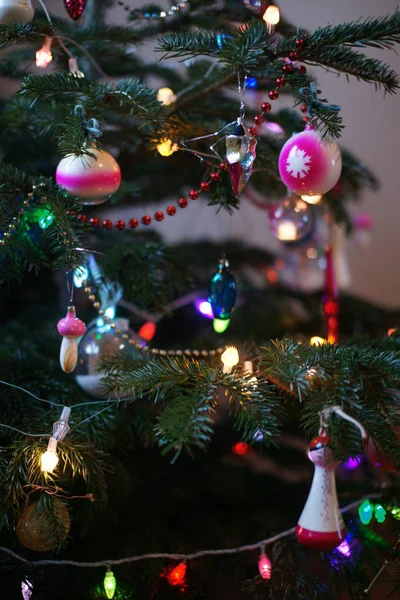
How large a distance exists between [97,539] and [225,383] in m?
0.38

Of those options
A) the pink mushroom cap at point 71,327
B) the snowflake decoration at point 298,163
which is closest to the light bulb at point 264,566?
the pink mushroom cap at point 71,327

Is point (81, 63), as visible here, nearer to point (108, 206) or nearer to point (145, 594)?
point (108, 206)

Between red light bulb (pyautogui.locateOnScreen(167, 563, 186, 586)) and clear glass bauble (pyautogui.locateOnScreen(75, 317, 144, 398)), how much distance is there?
227 mm

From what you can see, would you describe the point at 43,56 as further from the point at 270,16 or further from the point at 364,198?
the point at 364,198

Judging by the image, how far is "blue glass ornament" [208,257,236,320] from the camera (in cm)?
88

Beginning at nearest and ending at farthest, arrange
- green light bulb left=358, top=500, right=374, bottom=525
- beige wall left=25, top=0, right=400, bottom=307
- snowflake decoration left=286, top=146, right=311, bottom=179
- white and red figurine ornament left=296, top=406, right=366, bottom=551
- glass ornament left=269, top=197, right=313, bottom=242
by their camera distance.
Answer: white and red figurine ornament left=296, top=406, right=366, bottom=551 < snowflake decoration left=286, top=146, right=311, bottom=179 < green light bulb left=358, top=500, right=374, bottom=525 < glass ornament left=269, top=197, right=313, bottom=242 < beige wall left=25, top=0, right=400, bottom=307

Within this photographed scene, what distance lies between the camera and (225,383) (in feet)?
2.10

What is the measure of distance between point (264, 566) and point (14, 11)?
0.73 meters

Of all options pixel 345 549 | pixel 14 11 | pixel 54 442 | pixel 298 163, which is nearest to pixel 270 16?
pixel 298 163

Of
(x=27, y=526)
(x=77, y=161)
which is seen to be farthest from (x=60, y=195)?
(x=27, y=526)

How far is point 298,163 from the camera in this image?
28.0 inches

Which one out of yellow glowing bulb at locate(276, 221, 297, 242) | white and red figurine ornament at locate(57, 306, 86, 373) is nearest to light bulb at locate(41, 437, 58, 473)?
white and red figurine ornament at locate(57, 306, 86, 373)

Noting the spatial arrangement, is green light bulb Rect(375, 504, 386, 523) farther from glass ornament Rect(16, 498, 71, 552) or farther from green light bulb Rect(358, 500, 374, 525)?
glass ornament Rect(16, 498, 71, 552)

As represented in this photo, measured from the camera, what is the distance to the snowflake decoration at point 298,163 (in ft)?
2.32
